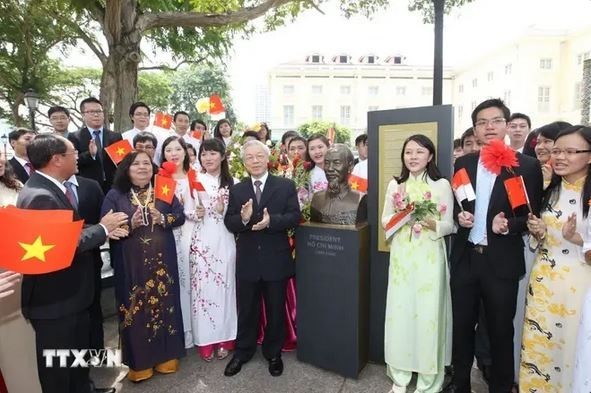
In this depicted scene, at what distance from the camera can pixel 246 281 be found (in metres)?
3.07

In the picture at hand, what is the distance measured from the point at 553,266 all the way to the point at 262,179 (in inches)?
80.8

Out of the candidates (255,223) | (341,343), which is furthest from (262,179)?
(341,343)

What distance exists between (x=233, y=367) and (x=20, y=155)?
303 cm

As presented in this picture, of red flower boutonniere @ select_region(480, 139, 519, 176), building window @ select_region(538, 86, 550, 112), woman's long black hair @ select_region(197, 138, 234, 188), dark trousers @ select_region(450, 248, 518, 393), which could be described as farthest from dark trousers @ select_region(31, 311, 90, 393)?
building window @ select_region(538, 86, 550, 112)

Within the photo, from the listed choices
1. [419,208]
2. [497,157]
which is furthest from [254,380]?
[497,157]

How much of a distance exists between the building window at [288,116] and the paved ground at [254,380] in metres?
44.3

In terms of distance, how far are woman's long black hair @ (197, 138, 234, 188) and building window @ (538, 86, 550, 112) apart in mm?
38659

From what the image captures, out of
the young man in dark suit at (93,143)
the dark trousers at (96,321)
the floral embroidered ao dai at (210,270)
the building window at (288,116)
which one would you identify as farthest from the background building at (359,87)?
the dark trousers at (96,321)

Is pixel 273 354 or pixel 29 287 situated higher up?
pixel 29 287

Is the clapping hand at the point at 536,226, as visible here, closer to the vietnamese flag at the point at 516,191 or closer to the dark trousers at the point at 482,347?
the vietnamese flag at the point at 516,191

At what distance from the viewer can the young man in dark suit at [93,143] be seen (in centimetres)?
407

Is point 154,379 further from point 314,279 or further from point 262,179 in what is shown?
point 262,179

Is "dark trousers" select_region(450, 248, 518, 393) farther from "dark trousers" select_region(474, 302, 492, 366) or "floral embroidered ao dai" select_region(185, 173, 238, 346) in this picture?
"floral embroidered ao dai" select_region(185, 173, 238, 346)

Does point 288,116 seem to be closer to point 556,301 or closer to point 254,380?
point 254,380
